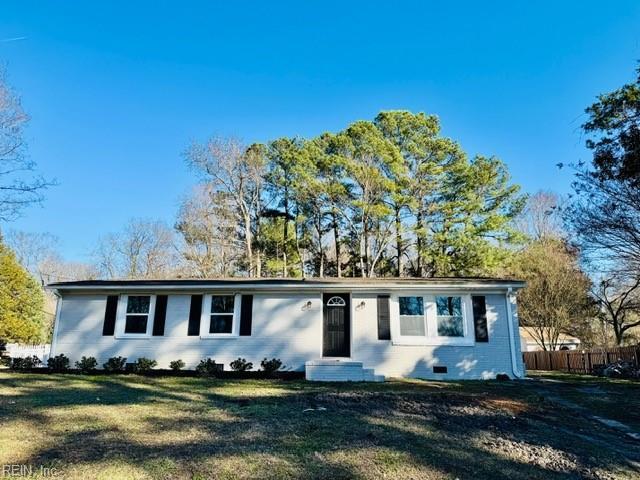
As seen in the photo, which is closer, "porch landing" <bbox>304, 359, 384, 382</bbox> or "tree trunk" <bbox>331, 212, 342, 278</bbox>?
"porch landing" <bbox>304, 359, 384, 382</bbox>


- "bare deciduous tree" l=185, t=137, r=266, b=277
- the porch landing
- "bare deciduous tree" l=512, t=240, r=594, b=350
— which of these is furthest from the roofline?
"bare deciduous tree" l=185, t=137, r=266, b=277

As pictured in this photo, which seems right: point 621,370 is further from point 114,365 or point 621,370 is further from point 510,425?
point 114,365

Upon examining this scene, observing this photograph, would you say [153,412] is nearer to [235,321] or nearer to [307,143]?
[235,321]

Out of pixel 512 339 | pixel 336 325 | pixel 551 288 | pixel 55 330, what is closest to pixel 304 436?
pixel 336 325

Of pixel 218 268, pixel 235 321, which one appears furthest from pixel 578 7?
pixel 218 268

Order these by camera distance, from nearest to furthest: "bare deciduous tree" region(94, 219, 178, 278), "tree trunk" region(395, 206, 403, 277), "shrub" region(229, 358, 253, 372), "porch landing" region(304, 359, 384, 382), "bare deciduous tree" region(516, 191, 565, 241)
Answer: "porch landing" region(304, 359, 384, 382) → "shrub" region(229, 358, 253, 372) → "tree trunk" region(395, 206, 403, 277) → "bare deciduous tree" region(516, 191, 565, 241) → "bare deciduous tree" region(94, 219, 178, 278)

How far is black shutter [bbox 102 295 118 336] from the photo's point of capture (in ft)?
42.2

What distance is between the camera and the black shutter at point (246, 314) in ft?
41.3

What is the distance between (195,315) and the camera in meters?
12.8

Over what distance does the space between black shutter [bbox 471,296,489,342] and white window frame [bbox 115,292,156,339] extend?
30.9 ft

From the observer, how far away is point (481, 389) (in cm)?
915

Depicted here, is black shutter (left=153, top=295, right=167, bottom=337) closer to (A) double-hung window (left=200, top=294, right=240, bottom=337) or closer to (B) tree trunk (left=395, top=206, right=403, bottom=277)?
(A) double-hung window (left=200, top=294, right=240, bottom=337)

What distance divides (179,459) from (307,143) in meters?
24.2

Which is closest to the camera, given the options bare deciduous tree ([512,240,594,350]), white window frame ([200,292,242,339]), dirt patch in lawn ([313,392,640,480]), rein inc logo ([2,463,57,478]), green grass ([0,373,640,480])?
rein inc logo ([2,463,57,478])
